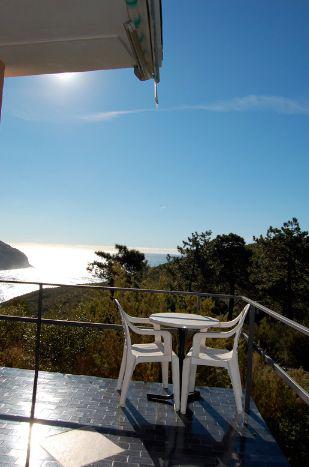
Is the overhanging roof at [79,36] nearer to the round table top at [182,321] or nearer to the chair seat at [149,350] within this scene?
the round table top at [182,321]

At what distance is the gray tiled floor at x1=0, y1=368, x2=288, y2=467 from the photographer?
2.52 m

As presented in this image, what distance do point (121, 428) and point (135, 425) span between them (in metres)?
0.12

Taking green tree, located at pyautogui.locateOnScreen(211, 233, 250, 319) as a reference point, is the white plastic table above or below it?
below

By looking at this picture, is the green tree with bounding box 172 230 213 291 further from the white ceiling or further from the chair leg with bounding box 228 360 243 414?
the white ceiling

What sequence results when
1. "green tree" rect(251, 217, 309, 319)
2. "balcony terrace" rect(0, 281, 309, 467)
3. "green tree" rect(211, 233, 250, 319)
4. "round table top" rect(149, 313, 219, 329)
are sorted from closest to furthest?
"balcony terrace" rect(0, 281, 309, 467)
"round table top" rect(149, 313, 219, 329)
"green tree" rect(251, 217, 309, 319)
"green tree" rect(211, 233, 250, 319)

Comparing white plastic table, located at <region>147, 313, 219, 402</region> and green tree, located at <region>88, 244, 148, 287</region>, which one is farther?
green tree, located at <region>88, 244, 148, 287</region>

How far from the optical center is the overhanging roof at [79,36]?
76.3 inches

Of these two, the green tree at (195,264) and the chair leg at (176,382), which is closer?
the chair leg at (176,382)

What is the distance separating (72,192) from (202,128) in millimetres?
19612

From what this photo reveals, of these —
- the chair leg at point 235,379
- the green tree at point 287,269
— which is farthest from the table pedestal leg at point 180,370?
the green tree at point 287,269

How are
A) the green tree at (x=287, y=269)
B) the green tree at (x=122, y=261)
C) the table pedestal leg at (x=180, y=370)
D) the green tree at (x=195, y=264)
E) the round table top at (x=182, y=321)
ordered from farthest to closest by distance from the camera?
1. the green tree at (x=195, y=264)
2. the green tree at (x=122, y=261)
3. the green tree at (x=287, y=269)
4. the table pedestal leg at (x=180, y=370)
5. the round table top at (x=182, y=321)

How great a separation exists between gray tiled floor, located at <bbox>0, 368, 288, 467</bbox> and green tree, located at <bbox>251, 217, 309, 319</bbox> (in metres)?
20.6

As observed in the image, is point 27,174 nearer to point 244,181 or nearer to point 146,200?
point 244,181

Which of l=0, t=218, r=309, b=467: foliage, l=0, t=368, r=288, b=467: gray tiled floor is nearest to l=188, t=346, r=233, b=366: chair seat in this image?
l=0, t=368, r=288, b=467: gray tiled floor
